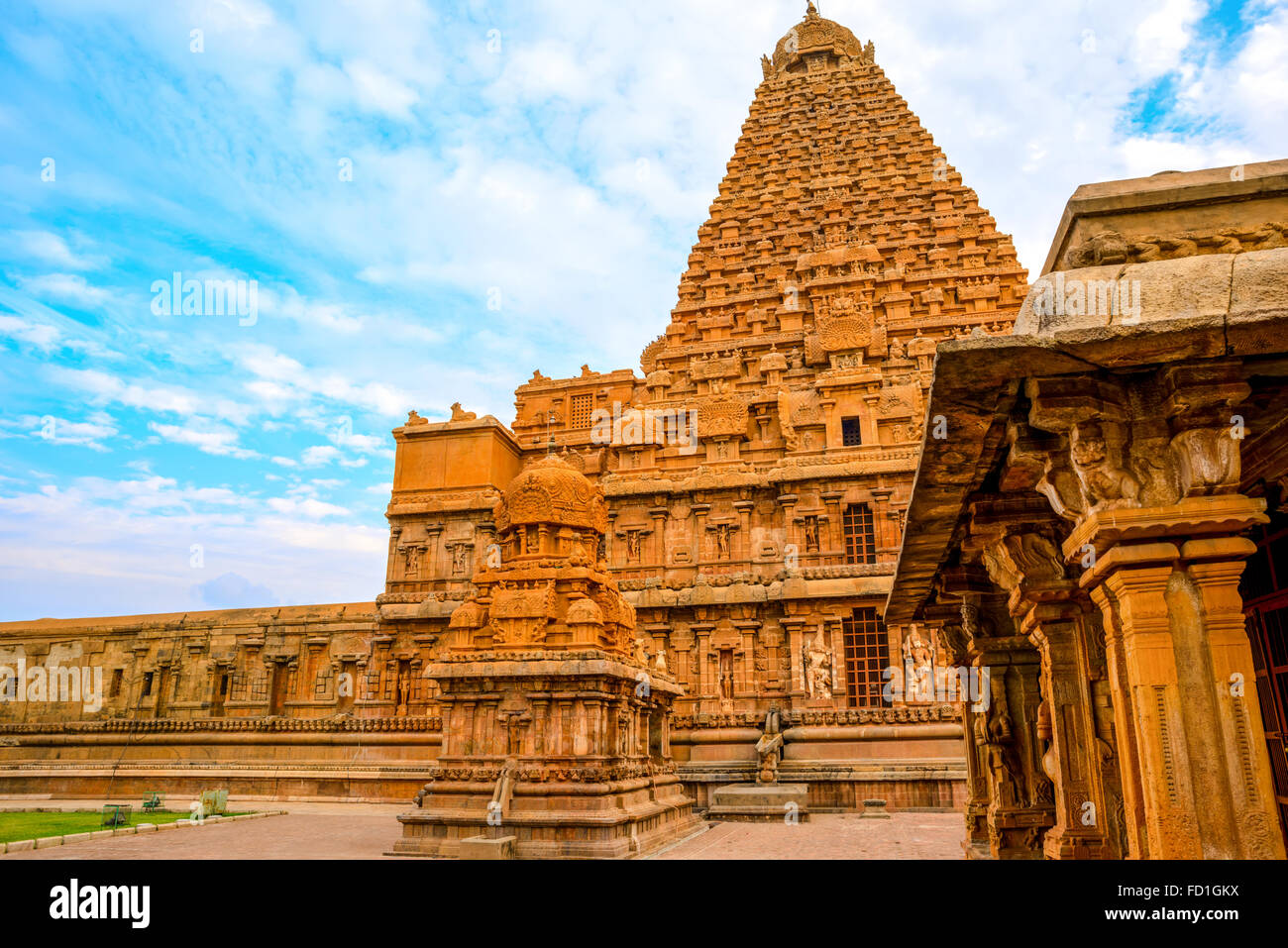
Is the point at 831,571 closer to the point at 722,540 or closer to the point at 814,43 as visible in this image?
the point at 722,540

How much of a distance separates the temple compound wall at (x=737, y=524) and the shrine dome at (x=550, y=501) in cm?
594

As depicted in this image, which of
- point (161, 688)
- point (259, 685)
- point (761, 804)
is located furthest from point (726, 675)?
point (161, 688)

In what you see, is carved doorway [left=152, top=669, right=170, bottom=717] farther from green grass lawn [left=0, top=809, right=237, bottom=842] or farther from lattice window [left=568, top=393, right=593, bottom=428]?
lattice window [left=568, top=393, right=593, bottom=428]

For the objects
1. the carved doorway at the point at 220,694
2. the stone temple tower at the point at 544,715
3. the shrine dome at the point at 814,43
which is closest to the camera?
the stone temple tower at the point at 544,715

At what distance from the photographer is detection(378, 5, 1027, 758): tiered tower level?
26.0 metres

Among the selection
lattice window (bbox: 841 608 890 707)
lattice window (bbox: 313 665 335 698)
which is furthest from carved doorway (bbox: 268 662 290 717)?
lattice window (bbox: 841 608 890 707)

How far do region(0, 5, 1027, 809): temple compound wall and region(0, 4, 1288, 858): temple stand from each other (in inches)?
4.8

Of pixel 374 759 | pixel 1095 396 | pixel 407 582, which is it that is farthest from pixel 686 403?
pixel 1095 396

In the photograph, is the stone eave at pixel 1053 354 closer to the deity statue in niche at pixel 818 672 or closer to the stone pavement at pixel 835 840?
the stone pavement at pixel 835 840

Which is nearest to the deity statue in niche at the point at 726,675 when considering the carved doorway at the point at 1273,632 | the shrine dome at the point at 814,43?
the carved doorway at the point at 1273,632

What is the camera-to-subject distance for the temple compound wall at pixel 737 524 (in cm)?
2425

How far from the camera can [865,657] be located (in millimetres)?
25359
